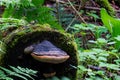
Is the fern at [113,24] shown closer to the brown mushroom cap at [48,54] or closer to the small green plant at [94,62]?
the small green plant at [94,62]

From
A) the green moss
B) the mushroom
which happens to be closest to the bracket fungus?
the mushroom

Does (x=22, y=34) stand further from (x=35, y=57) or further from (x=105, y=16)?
(x=105, y=16)

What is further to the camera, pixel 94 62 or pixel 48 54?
pixel 94 62

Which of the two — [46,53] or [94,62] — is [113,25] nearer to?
[94,62]

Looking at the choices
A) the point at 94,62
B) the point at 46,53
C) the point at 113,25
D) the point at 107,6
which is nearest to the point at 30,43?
the point at 46,53

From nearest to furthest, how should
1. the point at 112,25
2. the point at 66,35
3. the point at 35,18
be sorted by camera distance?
the point at 66,35, the point at 35,18, the point at 112,25

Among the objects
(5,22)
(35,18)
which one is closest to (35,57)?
(5,22)
